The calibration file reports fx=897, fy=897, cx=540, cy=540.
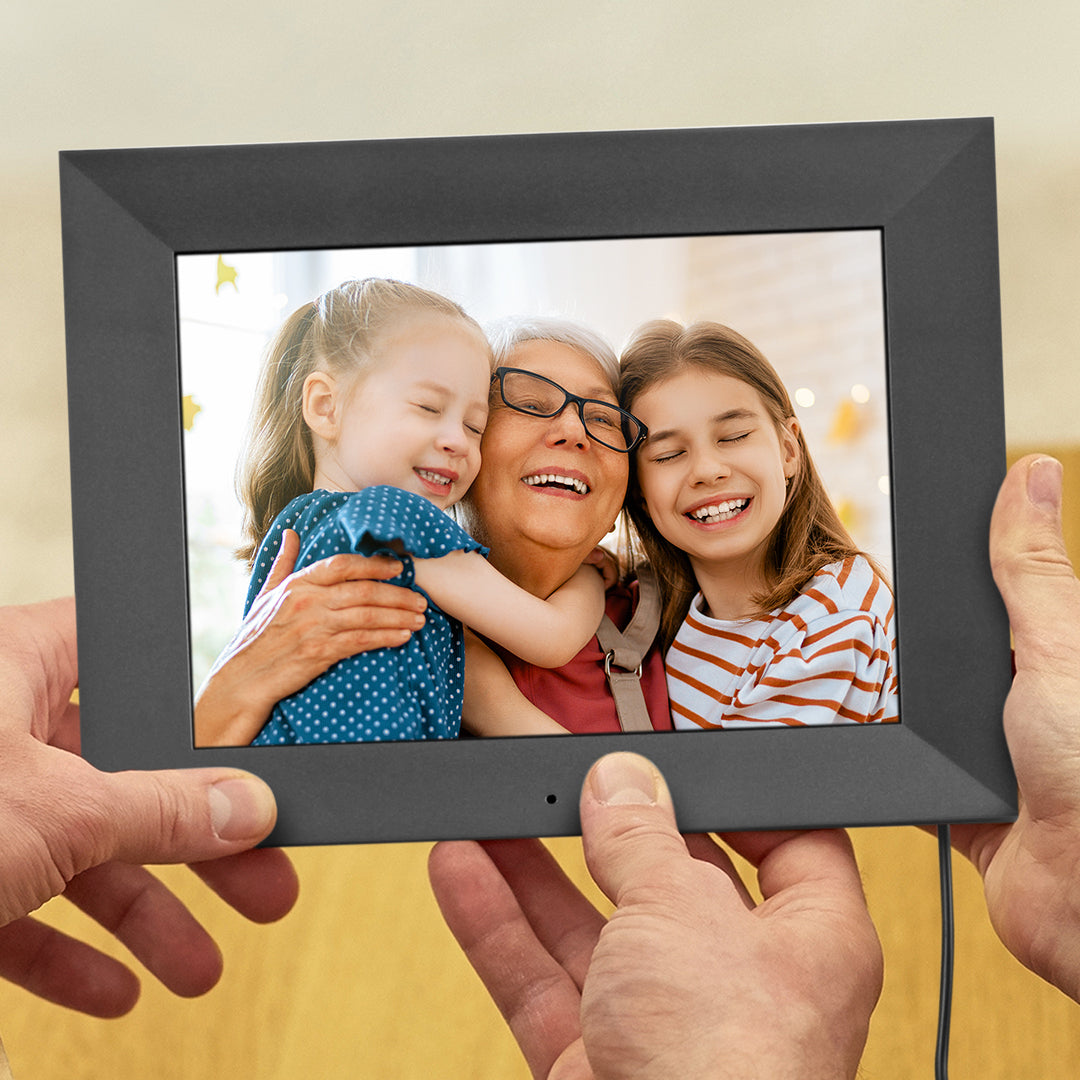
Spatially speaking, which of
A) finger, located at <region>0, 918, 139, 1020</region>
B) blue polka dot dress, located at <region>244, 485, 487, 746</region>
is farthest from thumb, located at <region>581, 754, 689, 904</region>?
finger, located at <region>0, 918, 139, 1020</region>

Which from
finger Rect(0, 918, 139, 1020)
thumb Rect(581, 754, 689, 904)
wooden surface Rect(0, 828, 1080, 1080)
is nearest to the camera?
thumb Rect(581, 754, 689, 904)

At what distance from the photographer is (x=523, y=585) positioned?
62 centimetres

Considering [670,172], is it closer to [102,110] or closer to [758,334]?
[758,334]

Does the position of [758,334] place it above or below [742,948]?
above

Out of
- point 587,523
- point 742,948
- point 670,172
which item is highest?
point 670,172

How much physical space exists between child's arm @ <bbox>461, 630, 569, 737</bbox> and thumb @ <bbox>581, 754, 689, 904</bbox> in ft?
0.15

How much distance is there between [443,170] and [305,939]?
29.7 inches

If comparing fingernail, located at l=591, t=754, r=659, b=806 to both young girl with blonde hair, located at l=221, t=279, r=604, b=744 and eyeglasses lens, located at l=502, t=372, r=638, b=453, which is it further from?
eyeglasses lens, located at l=502, t=372, r=638, b=453

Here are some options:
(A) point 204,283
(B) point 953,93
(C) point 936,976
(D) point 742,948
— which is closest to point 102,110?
(A) point 204,283

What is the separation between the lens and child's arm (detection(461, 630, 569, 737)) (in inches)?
23.7

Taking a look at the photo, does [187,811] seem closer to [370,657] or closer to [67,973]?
[370,657]

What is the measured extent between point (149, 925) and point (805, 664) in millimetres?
582

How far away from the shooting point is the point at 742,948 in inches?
21.0

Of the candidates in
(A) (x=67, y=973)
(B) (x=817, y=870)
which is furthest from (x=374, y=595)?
(A) (x=67, y=973)
